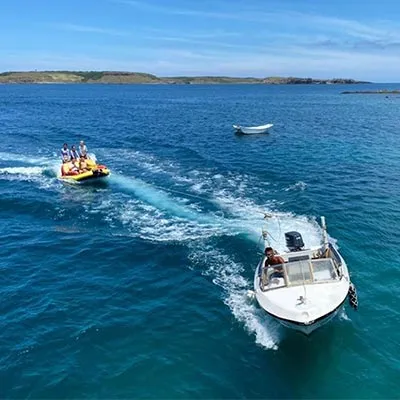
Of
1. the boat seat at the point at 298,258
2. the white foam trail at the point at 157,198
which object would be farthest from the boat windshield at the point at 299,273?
the white foam trail at the point at 157,198

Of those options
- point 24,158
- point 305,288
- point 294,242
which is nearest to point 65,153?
point 24,158

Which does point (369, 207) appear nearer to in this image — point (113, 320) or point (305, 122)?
point (113, 320)

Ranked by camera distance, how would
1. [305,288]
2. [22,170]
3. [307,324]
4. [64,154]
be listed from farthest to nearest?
[22,170] < [64,154] < [305,288] < [307,324]

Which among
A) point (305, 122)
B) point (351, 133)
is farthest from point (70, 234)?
point (305, 122)

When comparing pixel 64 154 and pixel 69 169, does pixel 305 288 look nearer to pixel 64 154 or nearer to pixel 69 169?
pixel 69 169

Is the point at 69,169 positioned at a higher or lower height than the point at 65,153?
lower

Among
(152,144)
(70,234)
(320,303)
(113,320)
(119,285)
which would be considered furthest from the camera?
(152,144)

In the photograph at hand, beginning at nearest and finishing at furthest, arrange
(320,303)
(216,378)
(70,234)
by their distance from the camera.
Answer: (216,378)
(320,303)
(70,234)

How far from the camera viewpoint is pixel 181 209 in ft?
127

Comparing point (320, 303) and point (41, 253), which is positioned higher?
point (320, 303)

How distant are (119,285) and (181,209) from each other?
12.7 meters

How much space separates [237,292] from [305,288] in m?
4.89

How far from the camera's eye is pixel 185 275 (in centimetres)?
2836

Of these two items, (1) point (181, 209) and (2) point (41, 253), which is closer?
(2) point (41, 253)
